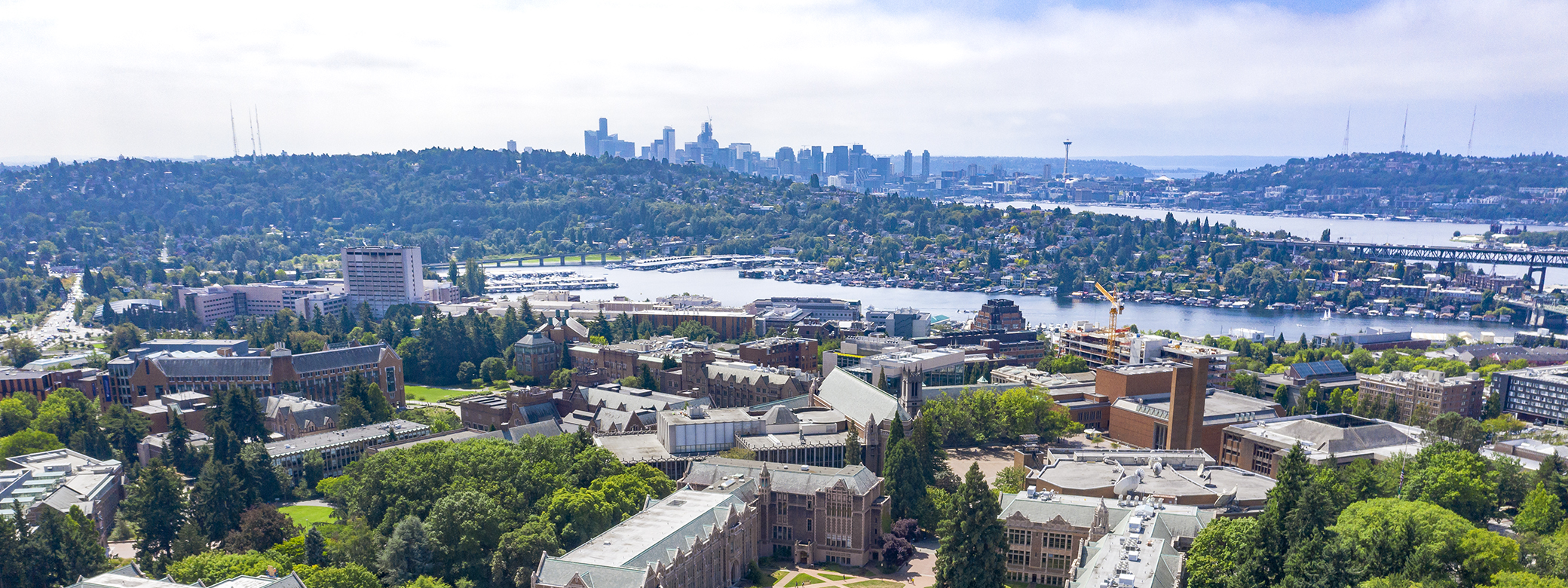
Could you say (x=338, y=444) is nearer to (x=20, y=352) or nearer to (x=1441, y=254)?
(x=20, y=352)

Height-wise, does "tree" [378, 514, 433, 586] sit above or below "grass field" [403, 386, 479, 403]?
above

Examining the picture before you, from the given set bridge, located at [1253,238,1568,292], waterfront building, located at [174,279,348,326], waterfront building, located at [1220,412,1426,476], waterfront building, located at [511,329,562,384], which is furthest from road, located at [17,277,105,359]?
bridge, located at [1253,238,1568,292]

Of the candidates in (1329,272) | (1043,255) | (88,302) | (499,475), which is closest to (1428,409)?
(499,475)

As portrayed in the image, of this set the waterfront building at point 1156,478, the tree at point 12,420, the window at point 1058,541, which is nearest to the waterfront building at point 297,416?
the tree at point 12,420

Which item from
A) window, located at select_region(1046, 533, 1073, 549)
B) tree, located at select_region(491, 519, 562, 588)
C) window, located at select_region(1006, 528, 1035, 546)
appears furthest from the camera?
window, located at select_region(1006, 528, 1035, 546)

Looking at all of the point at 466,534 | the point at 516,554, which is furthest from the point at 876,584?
the point at 466,534

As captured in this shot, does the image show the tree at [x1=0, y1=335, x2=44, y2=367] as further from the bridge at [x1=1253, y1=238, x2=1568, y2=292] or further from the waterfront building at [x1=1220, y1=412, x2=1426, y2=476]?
the bridge at [x1=1253, y1=238, x2=1568, y2=292]
